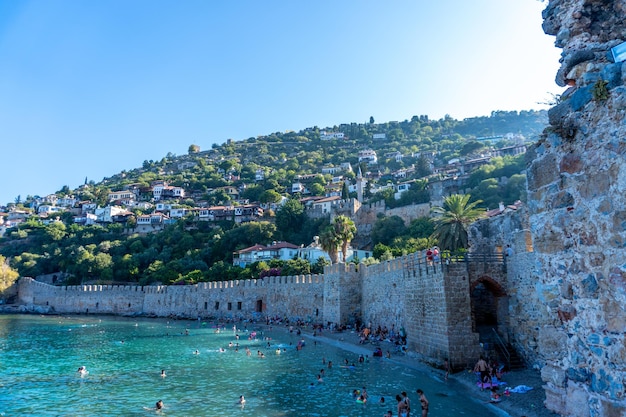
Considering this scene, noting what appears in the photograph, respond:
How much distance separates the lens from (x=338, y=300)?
31.9 metres

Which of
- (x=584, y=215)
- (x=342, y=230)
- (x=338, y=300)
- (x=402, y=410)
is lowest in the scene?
(x=402, y=410)

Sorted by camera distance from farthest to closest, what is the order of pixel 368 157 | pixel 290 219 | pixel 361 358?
1. pixel 368 157
2. pixel 290 219
3. pixel 361 358

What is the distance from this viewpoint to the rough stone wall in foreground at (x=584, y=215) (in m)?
3.50

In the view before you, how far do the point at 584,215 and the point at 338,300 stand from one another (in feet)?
94.5

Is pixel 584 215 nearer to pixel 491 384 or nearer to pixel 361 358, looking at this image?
pixel 491 384

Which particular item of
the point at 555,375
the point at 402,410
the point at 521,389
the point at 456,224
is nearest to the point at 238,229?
the point at 456,224

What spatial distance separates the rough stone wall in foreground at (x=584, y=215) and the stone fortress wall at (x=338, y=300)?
13074 millimetres

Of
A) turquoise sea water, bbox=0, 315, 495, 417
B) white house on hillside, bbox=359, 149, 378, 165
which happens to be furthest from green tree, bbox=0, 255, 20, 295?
white house on hillside, bbox=359, 149, 378, 165

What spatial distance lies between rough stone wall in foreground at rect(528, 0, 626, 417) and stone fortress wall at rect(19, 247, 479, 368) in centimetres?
1307

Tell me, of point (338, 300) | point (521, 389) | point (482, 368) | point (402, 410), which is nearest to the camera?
point (402, 410)

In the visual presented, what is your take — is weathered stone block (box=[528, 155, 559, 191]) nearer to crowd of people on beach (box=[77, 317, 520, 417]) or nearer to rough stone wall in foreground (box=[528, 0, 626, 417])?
rough stone wall in foreground (box=[528, 0, 626, 417])

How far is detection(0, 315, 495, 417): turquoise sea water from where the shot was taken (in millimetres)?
14555

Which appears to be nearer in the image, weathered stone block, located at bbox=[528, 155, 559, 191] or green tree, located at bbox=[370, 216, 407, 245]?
weathered stone block, located at bbox=[528, 155, 559, 191]

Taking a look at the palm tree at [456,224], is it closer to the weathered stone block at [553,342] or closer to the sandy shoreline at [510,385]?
the sandy shoreline at [510,385]
